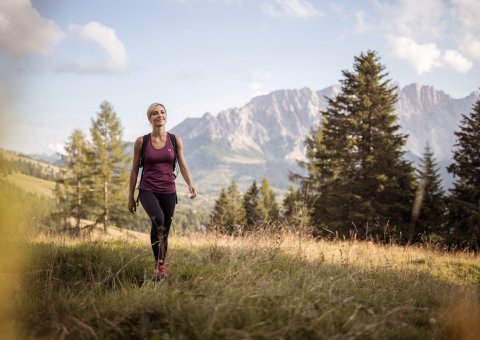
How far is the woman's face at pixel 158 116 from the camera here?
5.56 metres

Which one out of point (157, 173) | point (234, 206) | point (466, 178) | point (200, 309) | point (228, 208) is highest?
point (466, 178)

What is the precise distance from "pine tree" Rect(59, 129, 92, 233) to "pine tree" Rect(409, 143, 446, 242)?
25.9 metres

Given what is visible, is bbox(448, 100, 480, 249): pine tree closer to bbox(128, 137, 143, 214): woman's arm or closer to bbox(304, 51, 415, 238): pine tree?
bbox(304, 51, 415, 238): pine tree

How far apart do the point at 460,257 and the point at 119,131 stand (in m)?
29.6

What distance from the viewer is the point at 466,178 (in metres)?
20.7

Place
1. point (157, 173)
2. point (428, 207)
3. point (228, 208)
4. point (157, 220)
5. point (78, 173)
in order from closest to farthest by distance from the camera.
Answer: point (157, 220) < point (157, 173) < point (428, 207) < point (78, 173) < point (228, 208)

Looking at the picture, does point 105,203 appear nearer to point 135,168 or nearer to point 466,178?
point 466,178

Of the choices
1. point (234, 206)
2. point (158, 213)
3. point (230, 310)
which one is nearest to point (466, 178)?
point (158, 213)

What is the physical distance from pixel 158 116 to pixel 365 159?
17.7 m

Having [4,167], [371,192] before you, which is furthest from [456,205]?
[4,167]

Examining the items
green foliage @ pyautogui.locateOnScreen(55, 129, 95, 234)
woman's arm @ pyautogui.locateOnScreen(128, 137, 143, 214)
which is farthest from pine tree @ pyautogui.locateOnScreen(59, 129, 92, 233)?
woman's arm @ pyautogui.locateOnScreen(128, 137, 143, 214)

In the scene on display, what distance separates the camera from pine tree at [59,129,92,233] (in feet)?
107

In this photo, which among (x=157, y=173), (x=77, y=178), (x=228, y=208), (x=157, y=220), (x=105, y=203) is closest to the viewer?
(x=157, y=220)

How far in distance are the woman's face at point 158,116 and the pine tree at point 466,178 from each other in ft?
60.8
